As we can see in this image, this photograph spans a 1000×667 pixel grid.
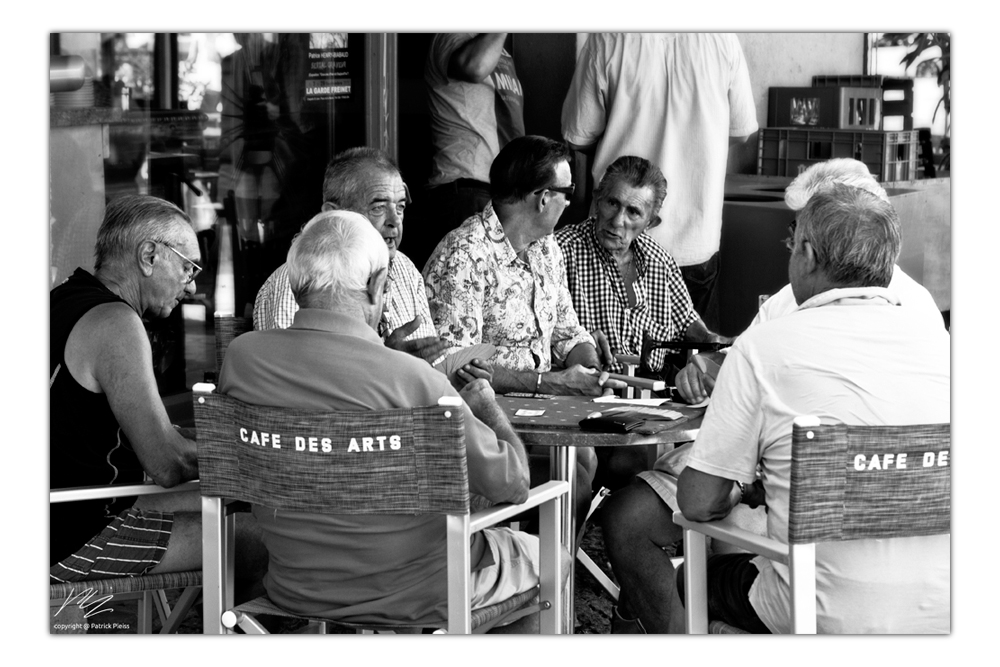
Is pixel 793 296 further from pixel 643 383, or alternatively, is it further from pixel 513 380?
pixel 513 380

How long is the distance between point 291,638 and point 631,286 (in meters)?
2.13

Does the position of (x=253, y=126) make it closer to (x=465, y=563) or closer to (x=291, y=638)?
(x=291, y=638)

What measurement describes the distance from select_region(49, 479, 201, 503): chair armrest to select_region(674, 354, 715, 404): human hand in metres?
1.28

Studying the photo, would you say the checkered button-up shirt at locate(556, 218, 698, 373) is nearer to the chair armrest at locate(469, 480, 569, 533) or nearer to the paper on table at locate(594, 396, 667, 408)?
the paper on table at locate(594, 396, 667, 408)

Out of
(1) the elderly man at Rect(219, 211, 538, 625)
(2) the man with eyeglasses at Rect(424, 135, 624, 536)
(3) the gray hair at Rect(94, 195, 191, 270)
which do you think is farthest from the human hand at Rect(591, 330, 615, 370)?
(3) the gray hair at Rect(94, 195, 191, 270)

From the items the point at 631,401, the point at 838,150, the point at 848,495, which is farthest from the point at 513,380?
the point at 838,150

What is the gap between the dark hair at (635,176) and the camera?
13.8ft

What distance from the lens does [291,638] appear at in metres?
2.70

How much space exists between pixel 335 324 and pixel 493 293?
1.46m

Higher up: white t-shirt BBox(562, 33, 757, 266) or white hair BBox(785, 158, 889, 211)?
white t-shirt BBox(562, 33, 757, 266)

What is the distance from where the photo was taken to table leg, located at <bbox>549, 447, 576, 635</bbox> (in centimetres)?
296

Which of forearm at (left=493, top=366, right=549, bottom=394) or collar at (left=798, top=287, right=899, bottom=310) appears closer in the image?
collar at (left=798, top=287, right=899, bottom=310)

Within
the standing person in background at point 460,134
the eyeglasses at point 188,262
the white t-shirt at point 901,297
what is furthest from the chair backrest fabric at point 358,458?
the standing person in background at point 460,134

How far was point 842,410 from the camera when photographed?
2277mm
